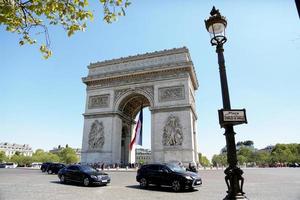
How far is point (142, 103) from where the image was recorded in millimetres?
41312

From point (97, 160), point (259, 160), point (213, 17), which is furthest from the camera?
point (259, 160)

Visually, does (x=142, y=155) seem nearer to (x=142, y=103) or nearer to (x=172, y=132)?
(x=142, y=103)

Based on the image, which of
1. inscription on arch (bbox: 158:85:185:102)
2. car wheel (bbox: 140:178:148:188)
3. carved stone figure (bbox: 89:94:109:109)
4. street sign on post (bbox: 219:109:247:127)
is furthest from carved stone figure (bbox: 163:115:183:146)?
street sign on post (bbox: 219:109:247:127)

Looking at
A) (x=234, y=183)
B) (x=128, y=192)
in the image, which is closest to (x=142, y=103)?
Result: (x=128, y=192)

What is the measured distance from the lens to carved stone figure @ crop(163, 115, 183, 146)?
31.5 m

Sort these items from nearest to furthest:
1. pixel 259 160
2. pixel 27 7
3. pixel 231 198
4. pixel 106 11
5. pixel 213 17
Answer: pixel 231 198
pixel 213 17
pixel 27 7
pixel 106 11
pixel 259 160

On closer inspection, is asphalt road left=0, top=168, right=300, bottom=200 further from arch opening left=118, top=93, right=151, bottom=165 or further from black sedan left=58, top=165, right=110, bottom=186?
arch opening left=118, top=93, right=151, bottom=165

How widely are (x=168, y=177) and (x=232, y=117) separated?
335 inches

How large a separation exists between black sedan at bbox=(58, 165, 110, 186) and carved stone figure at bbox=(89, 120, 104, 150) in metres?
20.3

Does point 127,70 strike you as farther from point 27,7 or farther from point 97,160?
point 27,7

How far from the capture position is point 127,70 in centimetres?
3766

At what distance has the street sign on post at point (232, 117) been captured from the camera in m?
4.43

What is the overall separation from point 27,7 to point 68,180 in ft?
38.4

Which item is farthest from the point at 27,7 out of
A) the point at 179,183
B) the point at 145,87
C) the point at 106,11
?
the point at 145,87
